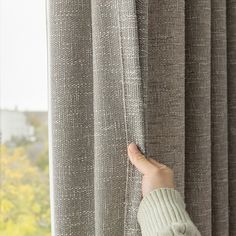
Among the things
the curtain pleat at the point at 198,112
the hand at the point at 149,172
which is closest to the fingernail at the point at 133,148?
the hand at the point at 149,172

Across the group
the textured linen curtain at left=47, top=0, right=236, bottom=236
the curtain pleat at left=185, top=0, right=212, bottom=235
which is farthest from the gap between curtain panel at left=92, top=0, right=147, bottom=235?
the curtain pleat at left=185, top=0, right=212, bottom=235

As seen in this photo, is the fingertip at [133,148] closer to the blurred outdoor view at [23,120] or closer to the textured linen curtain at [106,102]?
the textured linen curtain at [106,102]

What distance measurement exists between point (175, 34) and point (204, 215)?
399 mm

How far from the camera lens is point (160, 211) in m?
0.92

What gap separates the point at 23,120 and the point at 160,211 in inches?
22.2

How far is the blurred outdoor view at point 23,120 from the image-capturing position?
1.24m

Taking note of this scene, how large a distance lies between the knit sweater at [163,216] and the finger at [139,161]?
0.14 ft

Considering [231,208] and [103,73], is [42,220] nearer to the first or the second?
[231,208]

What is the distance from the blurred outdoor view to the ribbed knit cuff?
0.49 meters

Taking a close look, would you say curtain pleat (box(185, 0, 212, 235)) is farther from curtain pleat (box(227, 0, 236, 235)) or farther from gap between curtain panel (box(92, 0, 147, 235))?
gap between curtain panel (box(92, 0, 147, 235))

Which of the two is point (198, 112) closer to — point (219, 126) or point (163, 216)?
point (219, 126)

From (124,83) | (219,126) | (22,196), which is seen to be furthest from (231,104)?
(22,196)

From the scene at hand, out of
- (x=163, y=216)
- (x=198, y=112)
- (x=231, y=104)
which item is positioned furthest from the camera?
(x=231, y=104)

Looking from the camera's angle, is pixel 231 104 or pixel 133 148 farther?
pixel 231 104
